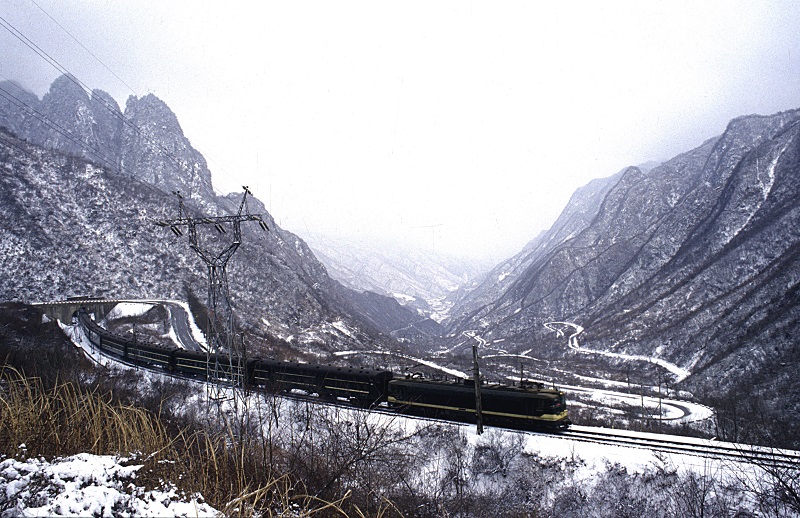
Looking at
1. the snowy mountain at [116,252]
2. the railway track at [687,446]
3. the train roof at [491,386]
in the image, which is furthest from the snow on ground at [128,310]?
the railway track at [687,446]

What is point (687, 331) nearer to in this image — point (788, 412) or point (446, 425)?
point (788, 412)

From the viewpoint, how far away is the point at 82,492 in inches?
186

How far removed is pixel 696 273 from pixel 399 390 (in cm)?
11419

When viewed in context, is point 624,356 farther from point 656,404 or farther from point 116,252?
point 116,252

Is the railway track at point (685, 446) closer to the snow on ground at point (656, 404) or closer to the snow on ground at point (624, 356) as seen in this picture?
the snow on ground at point (656, 404)

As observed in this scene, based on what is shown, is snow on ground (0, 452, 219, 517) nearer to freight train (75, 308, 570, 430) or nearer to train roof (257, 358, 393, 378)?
freight train (75, 308, 570, 430)

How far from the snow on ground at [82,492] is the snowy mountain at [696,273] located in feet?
256

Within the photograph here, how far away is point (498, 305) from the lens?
632ft

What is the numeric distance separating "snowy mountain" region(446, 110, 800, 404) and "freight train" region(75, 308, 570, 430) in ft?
187

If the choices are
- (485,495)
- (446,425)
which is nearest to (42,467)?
(485,495)

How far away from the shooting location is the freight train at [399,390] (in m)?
24.0

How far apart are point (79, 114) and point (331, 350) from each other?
149947 mm

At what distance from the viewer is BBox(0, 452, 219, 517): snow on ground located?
177 inches

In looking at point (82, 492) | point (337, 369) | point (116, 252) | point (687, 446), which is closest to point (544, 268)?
point (116, 252)
